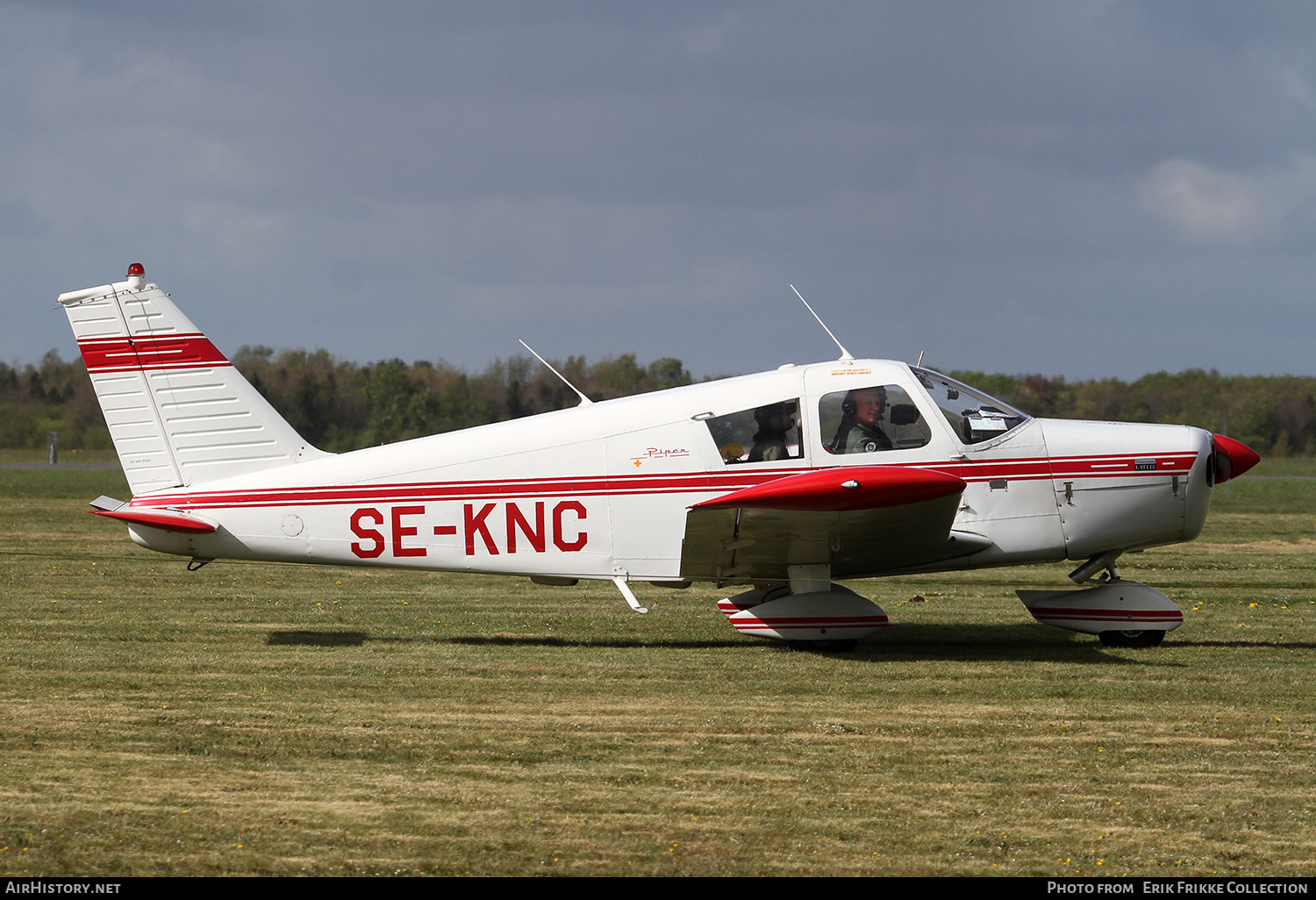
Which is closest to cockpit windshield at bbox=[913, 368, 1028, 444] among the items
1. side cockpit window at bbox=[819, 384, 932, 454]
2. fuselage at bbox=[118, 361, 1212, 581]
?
fuselage at bbox=[118, 361, 1212, 581]

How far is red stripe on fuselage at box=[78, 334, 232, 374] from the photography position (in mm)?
8984

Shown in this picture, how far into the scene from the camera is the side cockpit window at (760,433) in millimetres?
8555

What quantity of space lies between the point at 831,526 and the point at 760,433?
97 centimetres

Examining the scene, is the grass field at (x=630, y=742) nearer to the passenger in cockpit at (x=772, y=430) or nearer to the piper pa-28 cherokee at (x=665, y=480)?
the piper pa-28 cherokee at (x=665, y=480)

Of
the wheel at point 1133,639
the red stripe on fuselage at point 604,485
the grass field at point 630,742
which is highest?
the red stripe on fuselage at point 604,485

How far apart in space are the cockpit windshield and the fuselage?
0.05 ft

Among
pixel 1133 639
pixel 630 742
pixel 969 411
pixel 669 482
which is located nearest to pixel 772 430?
pixel 669 482

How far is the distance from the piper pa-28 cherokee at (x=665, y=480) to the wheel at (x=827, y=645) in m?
0.09

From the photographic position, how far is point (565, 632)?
32.1 feet

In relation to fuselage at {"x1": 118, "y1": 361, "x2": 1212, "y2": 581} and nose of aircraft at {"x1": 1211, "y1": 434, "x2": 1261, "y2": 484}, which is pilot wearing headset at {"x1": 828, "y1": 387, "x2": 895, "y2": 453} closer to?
fuselage at {"x1": 118, "y1": 361, "x2": 1212, "y2": 581}

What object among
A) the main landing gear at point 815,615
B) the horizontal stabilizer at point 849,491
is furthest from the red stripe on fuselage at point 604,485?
the main landing gear at point 815,615

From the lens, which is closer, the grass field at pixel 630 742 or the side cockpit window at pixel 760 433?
the grass field at pixel 630 742

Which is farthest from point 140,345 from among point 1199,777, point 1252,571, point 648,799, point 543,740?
point 1252,571
